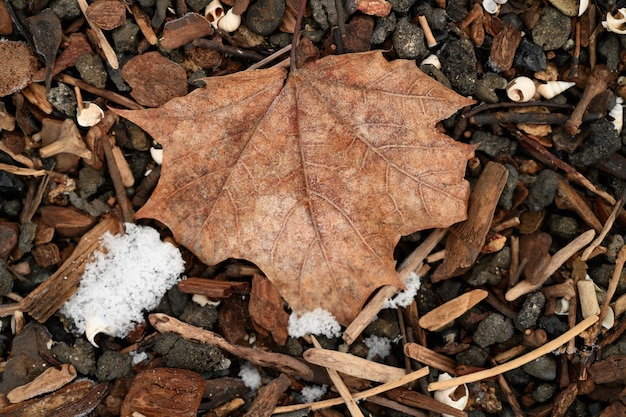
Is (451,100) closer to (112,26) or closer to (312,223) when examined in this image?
(312,223)

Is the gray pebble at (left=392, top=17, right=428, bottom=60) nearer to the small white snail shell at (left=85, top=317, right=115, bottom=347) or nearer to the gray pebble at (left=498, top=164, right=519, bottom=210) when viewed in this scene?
the gray pebble at (left=498, top=164, right=519, bottom=210)

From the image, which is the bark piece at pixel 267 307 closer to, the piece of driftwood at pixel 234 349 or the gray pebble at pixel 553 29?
the piece of driftwood at pixel 234 349

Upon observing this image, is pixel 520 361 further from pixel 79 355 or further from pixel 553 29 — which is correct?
pixel 79 355

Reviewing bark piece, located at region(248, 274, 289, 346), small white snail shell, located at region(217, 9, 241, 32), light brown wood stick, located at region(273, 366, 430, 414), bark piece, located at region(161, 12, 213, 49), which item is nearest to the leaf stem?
small white snail shell, located at region(217, 9, 241, 32)

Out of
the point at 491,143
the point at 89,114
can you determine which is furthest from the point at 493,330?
the point at 89,114

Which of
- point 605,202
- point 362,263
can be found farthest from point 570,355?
point 362,263

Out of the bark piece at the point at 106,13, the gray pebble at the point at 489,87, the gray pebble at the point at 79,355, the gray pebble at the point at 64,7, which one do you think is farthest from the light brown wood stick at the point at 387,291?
the gray pebble at the point at 64,7
